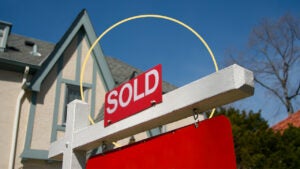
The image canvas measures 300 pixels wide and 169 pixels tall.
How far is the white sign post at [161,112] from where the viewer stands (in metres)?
2.71

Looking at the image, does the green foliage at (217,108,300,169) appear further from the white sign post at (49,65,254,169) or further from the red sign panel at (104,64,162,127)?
the red sign panel at (104,64,162,127)

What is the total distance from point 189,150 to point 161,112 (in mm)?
470

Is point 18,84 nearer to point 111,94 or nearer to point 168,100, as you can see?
point 111,94

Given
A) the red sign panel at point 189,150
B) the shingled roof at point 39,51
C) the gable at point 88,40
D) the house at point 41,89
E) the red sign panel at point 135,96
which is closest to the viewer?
the red sign panel at point 189,150

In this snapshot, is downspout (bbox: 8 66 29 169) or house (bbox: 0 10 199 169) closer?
downspout (bbox: 8 66 29 169)

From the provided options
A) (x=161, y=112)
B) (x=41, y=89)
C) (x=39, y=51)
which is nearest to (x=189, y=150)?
(x=161, y=112)

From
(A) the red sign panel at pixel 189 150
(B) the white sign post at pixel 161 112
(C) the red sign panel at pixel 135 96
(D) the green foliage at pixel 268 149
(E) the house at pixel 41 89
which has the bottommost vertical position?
(A) the red sign panel at pixel 189 150

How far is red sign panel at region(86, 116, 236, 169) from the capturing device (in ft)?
8.79

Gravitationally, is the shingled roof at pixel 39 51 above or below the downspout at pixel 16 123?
above

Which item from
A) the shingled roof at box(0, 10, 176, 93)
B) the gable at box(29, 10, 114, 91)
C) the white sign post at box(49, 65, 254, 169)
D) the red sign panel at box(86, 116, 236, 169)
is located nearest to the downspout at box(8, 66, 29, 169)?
the shingled roof at box(0, 10, 176, 93)

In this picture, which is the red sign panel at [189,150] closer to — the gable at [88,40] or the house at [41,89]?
the house at [41,89]

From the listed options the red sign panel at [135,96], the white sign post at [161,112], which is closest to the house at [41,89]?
the white sign post at [161,112]

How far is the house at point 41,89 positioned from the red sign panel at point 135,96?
8.10 m

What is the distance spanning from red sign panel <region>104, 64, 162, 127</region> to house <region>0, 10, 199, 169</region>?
26.6ft
